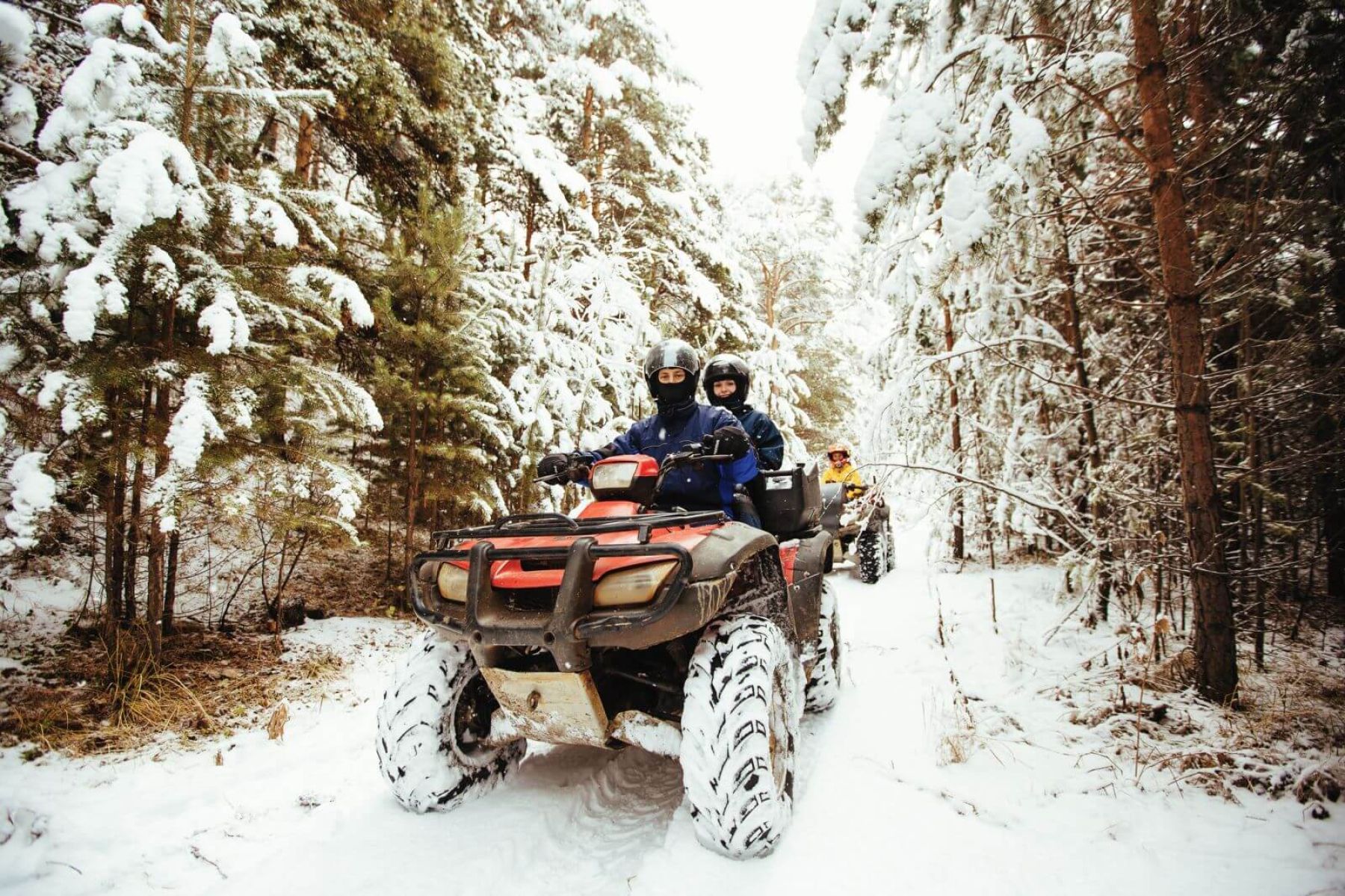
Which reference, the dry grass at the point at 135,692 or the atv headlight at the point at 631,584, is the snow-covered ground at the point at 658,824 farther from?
the atv headlight at the point at 631,584

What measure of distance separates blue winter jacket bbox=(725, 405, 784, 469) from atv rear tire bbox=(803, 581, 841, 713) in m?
0.91

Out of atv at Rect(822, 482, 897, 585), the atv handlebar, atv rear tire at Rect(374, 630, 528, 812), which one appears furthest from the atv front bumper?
atv at Rect(822, 482, 897, 585)

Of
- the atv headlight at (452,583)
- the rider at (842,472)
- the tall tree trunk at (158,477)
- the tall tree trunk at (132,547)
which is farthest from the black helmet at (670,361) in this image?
the rider at (842,472)

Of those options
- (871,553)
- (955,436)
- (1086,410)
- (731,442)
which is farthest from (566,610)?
(955,436)

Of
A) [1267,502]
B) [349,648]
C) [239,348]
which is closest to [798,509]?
[239,348]

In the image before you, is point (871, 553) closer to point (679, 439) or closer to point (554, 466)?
point (679, 439)

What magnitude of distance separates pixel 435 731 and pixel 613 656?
0.78 metres

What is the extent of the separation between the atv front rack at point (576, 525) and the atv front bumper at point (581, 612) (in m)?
0.10

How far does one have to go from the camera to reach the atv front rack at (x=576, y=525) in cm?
228

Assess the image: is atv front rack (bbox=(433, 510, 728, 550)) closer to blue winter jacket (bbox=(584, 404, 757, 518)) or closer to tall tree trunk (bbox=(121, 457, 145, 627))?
blue winter jacket (bbox=(584, 404, 757, 518))

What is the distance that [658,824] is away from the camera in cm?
259

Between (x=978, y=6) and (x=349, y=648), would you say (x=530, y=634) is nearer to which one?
(x=349, y=648)

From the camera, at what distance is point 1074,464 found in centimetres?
610

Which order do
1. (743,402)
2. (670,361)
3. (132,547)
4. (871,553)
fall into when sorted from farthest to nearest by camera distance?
(871,553), (743,402), (132,547), (670,361)
